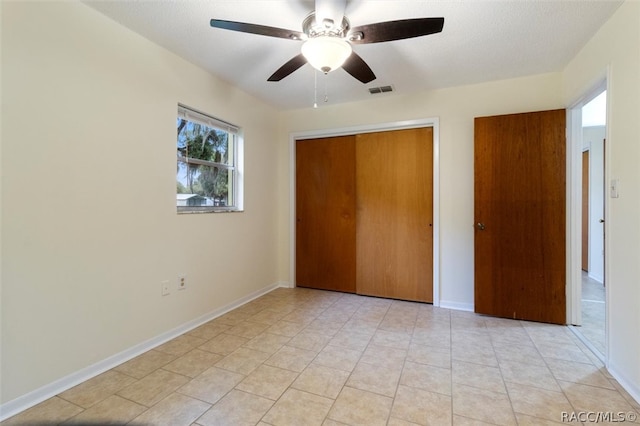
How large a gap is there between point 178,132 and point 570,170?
3.46 m

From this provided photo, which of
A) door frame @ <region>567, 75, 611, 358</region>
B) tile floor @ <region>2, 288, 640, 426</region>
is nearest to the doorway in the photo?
door frame @ <region>567, 75, 611, 358</region>

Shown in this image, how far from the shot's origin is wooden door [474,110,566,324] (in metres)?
2.60

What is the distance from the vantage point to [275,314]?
2.90m

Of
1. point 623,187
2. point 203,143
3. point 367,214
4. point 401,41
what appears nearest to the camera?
point 623,187

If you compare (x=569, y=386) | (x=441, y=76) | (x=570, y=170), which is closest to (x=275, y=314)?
(x=569, y=386)

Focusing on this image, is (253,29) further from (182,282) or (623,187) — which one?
(623,187)

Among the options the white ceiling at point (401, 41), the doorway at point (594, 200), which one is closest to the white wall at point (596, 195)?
the doorway at point (594, 200)

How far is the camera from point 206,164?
2840 mm

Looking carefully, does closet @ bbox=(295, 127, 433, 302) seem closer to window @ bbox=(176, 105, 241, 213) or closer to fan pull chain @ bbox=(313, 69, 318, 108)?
fan pull chain @ bbox=(313, 69, 318, 108)

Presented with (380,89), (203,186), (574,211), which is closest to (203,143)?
(203,186)

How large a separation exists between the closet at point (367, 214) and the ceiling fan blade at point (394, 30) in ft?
5.78

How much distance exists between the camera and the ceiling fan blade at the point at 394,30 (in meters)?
1.46

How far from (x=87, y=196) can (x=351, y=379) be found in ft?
6.61

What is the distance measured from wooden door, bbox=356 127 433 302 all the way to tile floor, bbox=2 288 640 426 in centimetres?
71
